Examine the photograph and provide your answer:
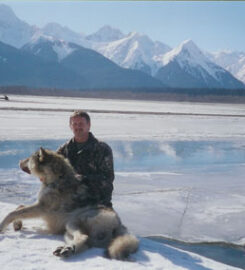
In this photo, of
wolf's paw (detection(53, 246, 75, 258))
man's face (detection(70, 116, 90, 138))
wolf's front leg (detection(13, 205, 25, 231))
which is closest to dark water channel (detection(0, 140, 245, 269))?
wolf's front leg (detection(13, 205, 25, 231))

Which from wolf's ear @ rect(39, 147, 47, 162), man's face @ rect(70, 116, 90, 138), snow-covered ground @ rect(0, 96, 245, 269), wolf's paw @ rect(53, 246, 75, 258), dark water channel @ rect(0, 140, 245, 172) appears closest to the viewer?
wolf's paw @ rect(53, 246, 75, 258)

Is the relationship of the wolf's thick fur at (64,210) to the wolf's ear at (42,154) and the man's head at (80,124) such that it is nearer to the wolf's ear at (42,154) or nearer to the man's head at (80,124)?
the wolf's ear at (42,154)

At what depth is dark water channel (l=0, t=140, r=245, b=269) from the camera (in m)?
11.3

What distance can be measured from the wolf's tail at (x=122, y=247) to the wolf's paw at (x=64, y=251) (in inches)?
14.1

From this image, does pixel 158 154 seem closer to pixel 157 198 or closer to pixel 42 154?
pixel 157 198

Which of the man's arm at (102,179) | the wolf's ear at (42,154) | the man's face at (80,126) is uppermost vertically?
the man's face at (80,126)

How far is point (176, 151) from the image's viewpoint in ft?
49.4

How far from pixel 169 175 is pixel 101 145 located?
564cm

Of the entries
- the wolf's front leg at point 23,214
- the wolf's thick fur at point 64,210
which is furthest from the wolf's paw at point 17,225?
the wolf's front leg at point 23,214

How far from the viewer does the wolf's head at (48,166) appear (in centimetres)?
477

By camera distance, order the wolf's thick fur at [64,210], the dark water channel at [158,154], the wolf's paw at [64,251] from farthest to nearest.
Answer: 1. the dark water channel at [158,154]
2. the wolf's thick fur at [64,210]
3. the wolf's paw at [64,251]

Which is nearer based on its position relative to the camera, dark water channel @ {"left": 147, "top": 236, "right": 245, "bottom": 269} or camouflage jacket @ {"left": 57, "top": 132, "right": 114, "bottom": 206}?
camouflage jacket @ {"left": 57, "top": 132, "right": 114, "bottom": 206}

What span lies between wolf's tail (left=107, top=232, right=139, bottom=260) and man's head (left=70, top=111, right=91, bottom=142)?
1311 millimetres

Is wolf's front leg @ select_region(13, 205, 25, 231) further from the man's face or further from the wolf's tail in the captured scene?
the wolf's tail
